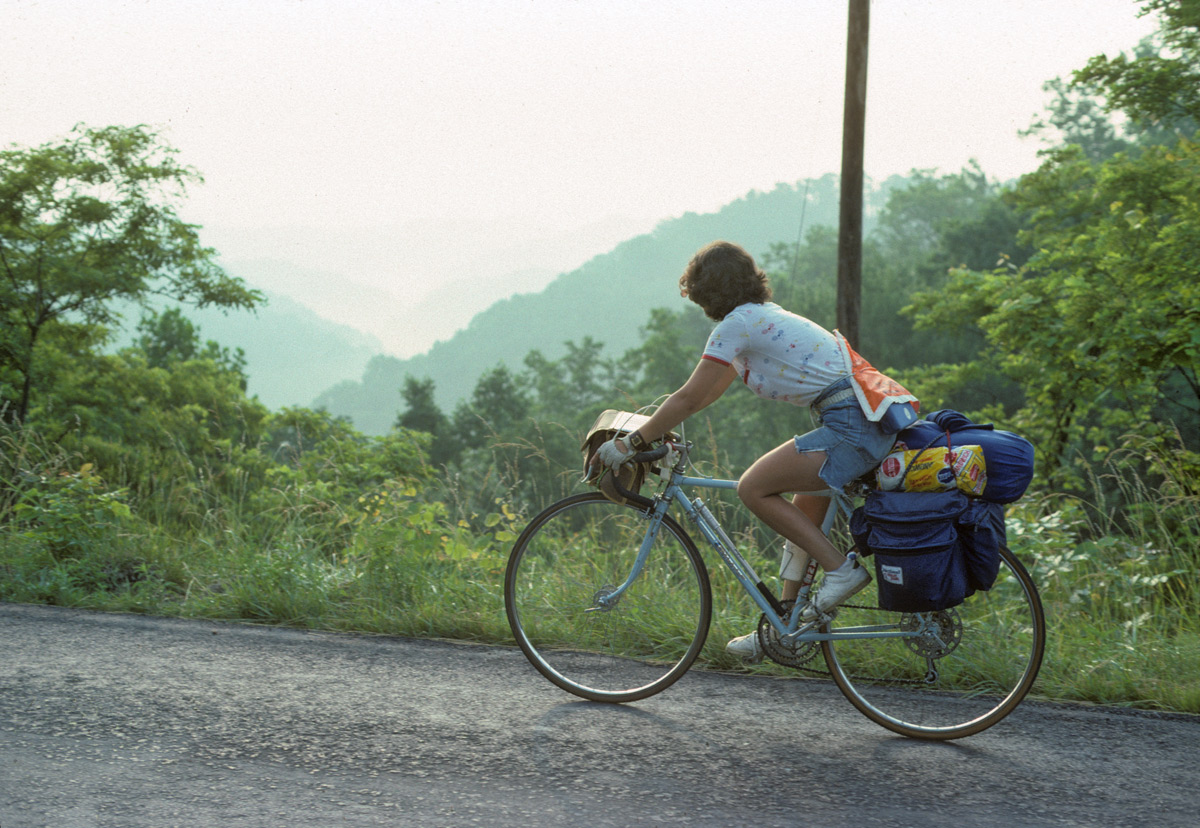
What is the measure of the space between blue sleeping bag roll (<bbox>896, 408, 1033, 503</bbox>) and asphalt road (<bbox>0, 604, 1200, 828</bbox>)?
94 cm

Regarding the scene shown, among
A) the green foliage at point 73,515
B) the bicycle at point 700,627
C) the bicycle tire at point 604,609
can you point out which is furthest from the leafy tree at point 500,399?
the bicycle at point 700,627

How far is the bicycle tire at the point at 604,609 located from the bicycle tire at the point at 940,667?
614 millimetres

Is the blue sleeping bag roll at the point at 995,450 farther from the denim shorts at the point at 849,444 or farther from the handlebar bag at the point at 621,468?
the handlebar bag at the point at 621,468

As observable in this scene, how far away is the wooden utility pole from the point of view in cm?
1022

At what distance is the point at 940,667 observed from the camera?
3852mm

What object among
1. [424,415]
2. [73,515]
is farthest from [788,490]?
[424,415]

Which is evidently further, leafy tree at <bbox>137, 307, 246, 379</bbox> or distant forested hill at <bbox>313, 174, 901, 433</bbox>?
distant forested hill at <bbox>313, 174, 901, 433</bbox>

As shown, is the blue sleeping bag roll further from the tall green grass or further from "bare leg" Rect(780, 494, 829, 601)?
the tall green grass

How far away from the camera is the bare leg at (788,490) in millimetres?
3541

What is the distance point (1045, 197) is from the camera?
22.5 meters

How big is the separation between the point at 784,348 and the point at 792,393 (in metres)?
0.18

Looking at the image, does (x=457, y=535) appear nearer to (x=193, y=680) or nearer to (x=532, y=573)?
(x=532, y=573)

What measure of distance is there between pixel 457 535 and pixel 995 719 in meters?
3.38

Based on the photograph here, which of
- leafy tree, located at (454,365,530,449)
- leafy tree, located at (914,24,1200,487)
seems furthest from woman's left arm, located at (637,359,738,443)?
leafy tree, located at (454,365,530,449)
